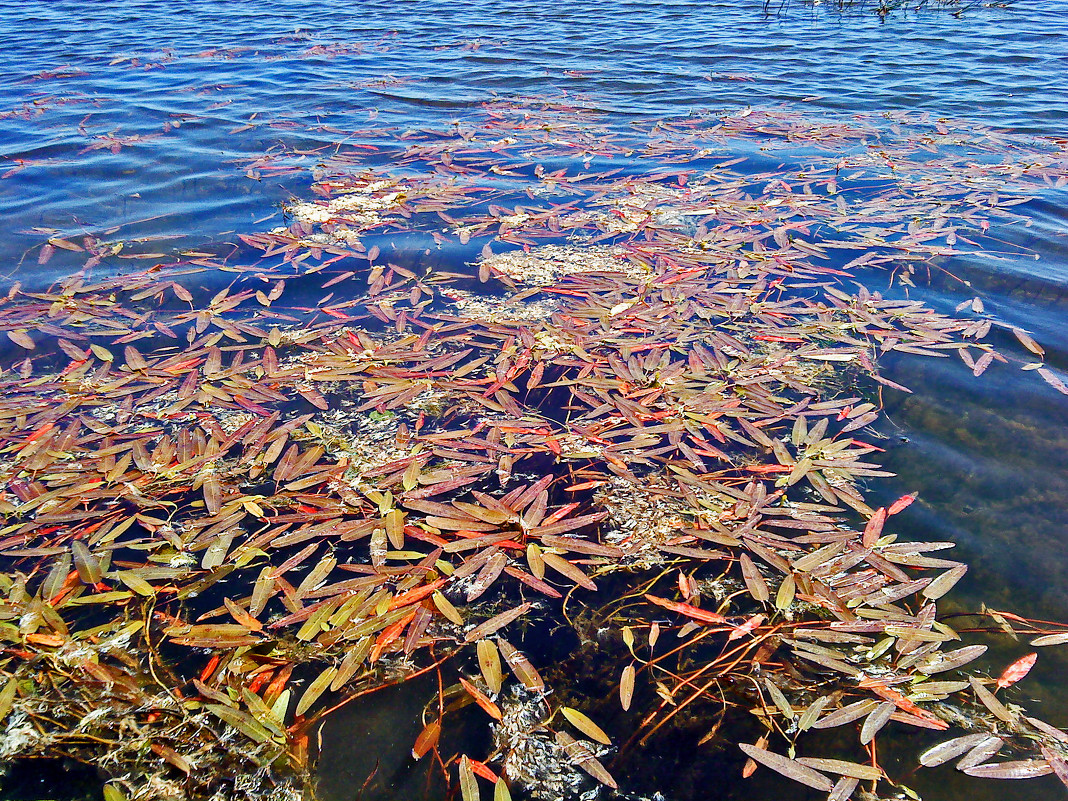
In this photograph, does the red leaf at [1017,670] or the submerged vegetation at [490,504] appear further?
the red leaf at [1017,670]

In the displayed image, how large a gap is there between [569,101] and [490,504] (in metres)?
6.84

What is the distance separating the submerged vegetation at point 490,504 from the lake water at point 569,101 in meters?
0.19

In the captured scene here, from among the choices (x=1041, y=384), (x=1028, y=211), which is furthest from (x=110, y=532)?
(x=1028, y=211)

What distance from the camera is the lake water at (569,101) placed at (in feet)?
9.39

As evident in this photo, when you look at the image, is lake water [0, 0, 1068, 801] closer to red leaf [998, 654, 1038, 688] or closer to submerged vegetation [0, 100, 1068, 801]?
red leaf [998, 654, 1038, 688]

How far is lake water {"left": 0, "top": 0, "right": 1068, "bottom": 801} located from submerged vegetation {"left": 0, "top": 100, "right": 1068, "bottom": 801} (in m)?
0.19

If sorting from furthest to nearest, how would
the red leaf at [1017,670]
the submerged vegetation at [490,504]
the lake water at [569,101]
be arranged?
the lake water at [569,101], the red leaf at [1017,670], the submerged vegetation at [490,504]

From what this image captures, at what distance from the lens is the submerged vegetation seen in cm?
203

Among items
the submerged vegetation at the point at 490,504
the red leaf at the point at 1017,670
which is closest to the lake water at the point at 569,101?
the red leaf at the point at 1017,670

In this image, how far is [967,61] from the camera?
9242 millimetres

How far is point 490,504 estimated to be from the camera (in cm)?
273

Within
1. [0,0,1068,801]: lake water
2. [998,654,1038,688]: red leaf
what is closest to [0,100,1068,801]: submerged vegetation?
[998,654,1038,688]: red leaf

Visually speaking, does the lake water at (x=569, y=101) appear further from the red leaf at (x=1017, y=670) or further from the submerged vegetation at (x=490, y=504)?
the submerged vegetation at (x=490, y=504)

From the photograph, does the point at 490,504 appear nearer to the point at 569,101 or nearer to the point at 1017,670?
the point at 1017,670
